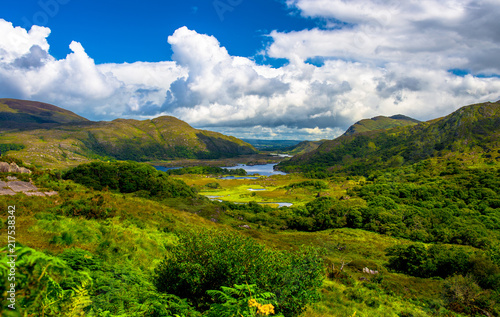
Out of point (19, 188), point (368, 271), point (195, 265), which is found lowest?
point (368, 271)

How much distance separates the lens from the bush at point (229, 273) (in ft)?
32.8

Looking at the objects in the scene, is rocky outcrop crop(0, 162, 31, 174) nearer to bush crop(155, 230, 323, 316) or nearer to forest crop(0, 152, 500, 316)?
forest crop(0, 152, 500, 316)

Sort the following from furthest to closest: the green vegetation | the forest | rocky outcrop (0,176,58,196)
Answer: the green vegetation < rocky outcrop (0,176,58,196) < the forest

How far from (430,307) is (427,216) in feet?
254

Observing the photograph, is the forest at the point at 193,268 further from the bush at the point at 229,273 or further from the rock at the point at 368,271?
the rock at the point at 368,271

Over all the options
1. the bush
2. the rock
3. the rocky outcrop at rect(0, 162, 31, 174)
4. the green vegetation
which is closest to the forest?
the bush

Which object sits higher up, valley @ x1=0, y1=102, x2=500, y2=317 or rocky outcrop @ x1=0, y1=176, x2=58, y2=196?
rocky outcrop @ x1=0, y1=176, x2=58, y2=196

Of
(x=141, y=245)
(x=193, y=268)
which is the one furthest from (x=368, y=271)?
(x=193, y=268)

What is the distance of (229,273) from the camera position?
10055 mm

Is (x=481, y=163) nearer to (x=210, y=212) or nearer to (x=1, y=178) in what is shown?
(x=210, y=212)

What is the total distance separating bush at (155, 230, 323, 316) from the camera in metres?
10.0

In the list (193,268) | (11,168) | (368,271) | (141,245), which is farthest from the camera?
(368,271)

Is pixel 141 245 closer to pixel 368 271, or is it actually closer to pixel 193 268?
pixel 193 268

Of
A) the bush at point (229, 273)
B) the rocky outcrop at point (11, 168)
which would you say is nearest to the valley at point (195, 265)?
the bush at point (229, 273)
